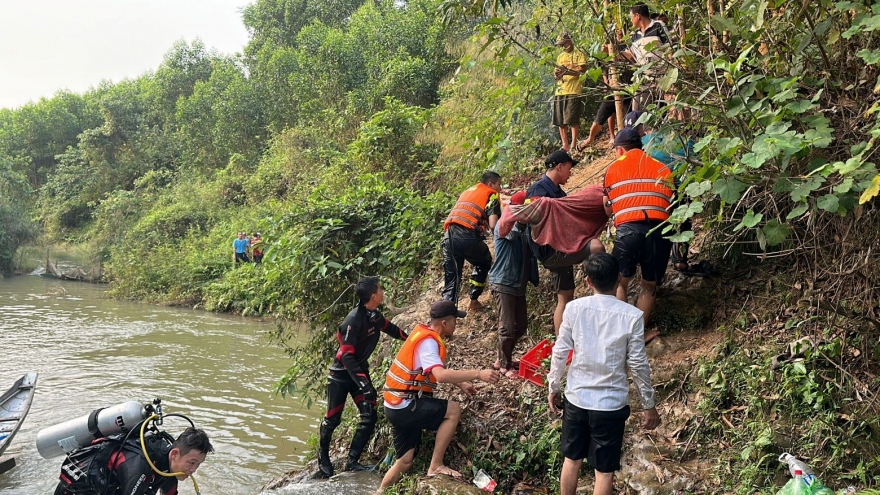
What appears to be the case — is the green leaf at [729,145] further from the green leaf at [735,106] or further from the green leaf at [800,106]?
the green leaf at [800,106]

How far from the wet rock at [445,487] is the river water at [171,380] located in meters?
0.87

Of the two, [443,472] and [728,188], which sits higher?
[728,188]

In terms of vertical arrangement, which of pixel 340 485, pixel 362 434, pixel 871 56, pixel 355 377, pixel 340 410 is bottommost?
pixel 340 485

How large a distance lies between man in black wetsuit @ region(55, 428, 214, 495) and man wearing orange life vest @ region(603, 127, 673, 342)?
3318mm

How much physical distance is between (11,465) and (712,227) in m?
9.26

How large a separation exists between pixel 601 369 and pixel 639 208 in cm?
154

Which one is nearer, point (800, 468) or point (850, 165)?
point (850, 165)

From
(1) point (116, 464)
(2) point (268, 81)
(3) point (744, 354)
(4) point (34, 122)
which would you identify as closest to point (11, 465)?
(1) point (116, 464)

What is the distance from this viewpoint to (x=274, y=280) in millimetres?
8539

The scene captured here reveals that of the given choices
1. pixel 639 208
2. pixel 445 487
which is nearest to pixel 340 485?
pixel 445 487

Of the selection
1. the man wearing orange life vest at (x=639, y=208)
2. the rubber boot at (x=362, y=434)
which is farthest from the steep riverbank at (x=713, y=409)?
the man wearing orange life vest at (x=639, y=208)

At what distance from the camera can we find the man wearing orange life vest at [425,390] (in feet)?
15.2

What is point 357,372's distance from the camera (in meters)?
5.53

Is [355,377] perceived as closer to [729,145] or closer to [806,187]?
[729,145]
